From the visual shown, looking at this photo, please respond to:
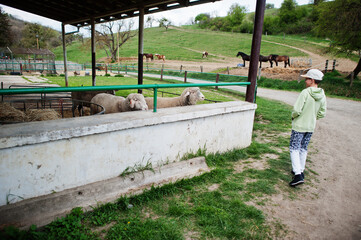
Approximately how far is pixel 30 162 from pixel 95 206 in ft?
2.93

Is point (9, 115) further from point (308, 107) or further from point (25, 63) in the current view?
point (25, 63)

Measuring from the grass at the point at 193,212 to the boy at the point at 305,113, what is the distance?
0.41 meters

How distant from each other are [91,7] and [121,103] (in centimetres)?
550

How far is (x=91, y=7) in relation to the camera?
8516 mm

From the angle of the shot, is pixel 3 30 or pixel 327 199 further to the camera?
pixel 3 30

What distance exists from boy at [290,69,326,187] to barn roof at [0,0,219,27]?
12.6ft

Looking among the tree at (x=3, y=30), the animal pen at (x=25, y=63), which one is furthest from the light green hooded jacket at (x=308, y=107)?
the tree at (x=3, y=30)

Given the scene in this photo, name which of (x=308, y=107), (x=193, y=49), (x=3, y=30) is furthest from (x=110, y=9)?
(x=193, y=49)

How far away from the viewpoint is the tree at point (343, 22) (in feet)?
50.0

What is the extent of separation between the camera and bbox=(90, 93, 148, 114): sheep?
4.73 m

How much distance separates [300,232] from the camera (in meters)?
2.68

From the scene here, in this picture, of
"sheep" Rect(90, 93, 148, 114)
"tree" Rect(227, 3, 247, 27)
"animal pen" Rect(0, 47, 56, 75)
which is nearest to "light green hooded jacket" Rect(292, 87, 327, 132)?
"sheep" Rect(90, 93, 148, 114)

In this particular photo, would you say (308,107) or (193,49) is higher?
(193,49)

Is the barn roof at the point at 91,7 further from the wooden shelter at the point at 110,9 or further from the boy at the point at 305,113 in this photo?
the boy at the point at 305,113
